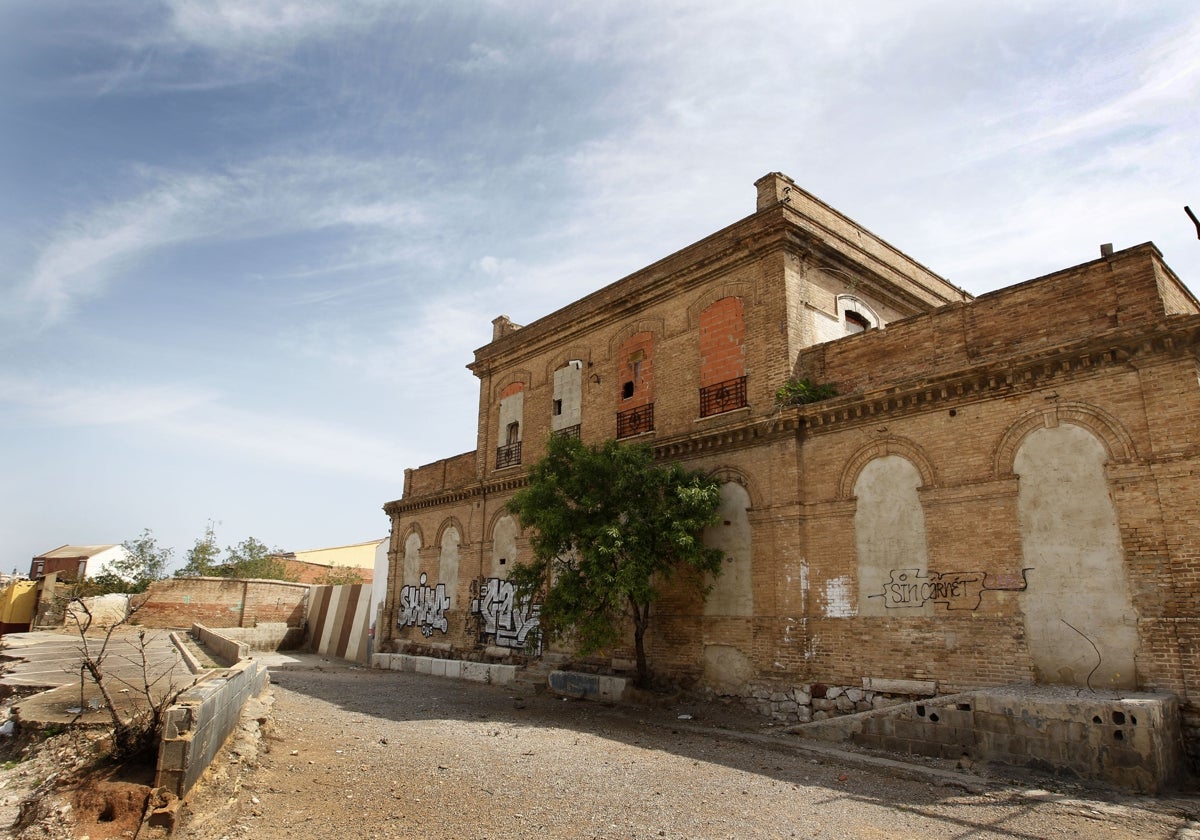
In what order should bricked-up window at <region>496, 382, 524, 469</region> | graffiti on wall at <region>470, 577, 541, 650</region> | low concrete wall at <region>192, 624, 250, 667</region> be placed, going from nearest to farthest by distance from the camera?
1. low concrete wall at <region>192, 624, 250, 667</region>
2. graffiti on wall at <region>470, 577, 541, 650</region>
3. bricked-up window at <region>496, 382, 524, 469</region>

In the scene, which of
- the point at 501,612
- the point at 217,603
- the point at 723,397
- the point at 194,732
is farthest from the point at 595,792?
the point at 217,603

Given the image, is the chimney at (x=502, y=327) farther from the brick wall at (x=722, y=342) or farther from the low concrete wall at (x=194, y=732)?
the low concrete wall at (x=194, y=732)

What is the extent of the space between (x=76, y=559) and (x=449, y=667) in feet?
143

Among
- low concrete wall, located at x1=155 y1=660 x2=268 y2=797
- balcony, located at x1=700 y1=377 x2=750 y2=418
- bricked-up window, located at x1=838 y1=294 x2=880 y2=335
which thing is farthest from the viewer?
bricked-up window, located at x1=838 y1=294 x2=880 y2=335

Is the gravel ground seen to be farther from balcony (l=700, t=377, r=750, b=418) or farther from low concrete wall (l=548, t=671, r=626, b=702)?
balcony (l=700, t=377, r=750, b=418)

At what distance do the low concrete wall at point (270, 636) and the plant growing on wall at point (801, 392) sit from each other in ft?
72.3

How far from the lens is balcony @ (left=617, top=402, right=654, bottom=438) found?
673 inches

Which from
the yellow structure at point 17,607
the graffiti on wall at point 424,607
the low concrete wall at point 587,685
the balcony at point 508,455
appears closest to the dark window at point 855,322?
the low concrete wall at point 587,685

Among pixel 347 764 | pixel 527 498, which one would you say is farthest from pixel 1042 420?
pixel 347 764

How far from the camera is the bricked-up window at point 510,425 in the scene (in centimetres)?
2136

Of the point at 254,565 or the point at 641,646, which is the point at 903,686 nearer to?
the point at 641,646

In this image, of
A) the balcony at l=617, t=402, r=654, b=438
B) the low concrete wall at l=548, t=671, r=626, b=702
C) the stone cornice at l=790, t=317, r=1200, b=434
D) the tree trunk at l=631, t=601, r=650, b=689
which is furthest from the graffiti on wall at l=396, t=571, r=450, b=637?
the stone cornice at l=790, t=317, r=1200, b=434

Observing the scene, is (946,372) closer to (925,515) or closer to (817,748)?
(925,515)

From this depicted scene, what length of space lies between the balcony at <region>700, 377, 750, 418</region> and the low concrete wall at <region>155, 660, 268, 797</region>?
1011 cm
